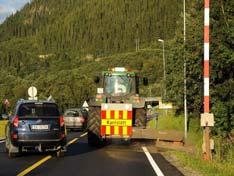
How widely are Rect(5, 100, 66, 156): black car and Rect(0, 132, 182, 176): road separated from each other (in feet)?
1.28

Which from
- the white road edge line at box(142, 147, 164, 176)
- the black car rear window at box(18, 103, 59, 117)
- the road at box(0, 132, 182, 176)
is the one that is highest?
the black car rear window at box(18, 103, 59, 117)

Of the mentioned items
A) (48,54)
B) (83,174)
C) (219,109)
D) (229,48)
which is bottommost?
(83,174)

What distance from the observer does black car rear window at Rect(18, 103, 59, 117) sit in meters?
18.9

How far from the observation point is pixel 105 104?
24.0 meters

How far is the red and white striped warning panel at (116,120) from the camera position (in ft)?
78.1

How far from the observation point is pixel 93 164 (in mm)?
16422

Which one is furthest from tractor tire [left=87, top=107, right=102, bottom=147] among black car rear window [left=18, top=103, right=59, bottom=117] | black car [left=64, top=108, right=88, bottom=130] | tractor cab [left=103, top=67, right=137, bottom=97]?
black car [left=64, top=108, right=88, bottom=130]

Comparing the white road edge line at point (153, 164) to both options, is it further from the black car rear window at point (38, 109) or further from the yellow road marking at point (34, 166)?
the black car rear window at point (38, 109)

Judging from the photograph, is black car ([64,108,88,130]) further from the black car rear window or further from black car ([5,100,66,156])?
black car ([5,100,66,156])

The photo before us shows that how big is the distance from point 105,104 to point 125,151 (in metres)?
2.93

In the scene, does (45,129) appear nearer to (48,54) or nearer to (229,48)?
(229,48)

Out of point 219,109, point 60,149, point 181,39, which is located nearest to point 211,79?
point 219,109

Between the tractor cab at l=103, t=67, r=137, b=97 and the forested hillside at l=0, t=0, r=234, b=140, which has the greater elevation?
the forested hillside at l=0, t=0, r=234, b=140

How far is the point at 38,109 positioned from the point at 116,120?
5.41 metres
